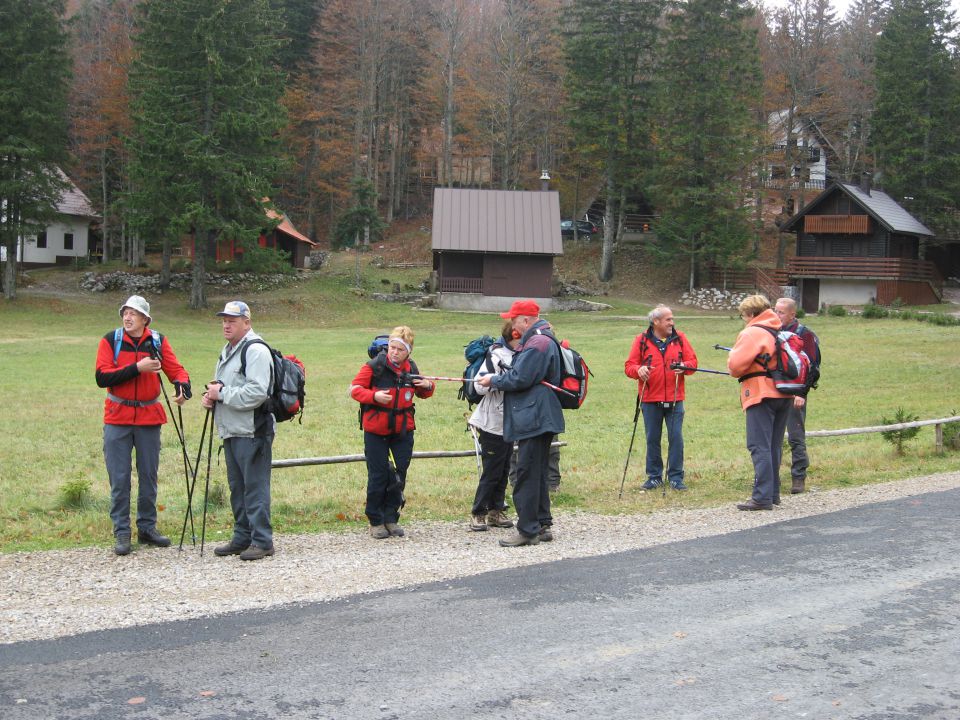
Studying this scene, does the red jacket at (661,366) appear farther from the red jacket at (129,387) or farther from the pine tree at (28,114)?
the pine tree at (28,114)

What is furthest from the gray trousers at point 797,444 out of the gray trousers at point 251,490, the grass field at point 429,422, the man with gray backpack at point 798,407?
the gray trousers at point 251,490

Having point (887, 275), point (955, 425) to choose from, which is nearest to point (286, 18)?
point (887, 275)

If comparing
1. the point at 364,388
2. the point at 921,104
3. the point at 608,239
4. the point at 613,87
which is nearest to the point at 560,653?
the point at 364,388

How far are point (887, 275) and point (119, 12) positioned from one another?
49.6 metres

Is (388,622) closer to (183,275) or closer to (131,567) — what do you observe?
(131,567)

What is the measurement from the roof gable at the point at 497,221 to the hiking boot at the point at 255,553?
40172 millimetres

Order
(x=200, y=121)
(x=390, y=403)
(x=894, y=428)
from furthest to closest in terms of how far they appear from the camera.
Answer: (x=200, y=121), (x=894, y=428), (x=390, y=403)

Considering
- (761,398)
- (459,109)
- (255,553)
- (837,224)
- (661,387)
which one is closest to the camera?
(255,553)

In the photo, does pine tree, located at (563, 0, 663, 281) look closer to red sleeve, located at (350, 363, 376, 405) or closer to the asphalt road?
red sleeve, located at (350, 363, 376, 405)

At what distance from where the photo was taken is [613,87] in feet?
165

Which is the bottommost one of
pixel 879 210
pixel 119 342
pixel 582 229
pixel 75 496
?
pixel 75 496

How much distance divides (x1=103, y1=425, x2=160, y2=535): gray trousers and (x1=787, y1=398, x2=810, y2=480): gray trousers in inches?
247

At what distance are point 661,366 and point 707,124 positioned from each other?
138 ft

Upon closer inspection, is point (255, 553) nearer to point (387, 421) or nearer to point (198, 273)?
point (387, 421)
